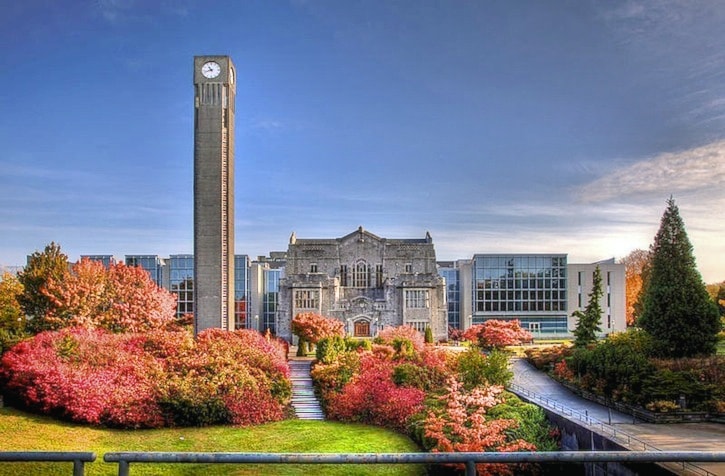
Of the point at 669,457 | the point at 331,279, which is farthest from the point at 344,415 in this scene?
the point at 331,279

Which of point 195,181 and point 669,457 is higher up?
point 195,181

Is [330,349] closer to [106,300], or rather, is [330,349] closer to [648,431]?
[106,300]

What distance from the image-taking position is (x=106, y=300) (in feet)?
92.8

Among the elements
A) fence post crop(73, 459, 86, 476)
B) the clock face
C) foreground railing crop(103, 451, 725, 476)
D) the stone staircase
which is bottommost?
the stone staircase

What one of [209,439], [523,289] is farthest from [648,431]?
[523,289]

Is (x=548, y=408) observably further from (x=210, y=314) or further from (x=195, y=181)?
(x=195, y=181)

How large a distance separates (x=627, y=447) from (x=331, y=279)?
35.5 m

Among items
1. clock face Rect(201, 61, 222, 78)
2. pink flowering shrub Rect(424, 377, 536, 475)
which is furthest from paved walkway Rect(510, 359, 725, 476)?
clock face Rect(201, 61, 222, 78)

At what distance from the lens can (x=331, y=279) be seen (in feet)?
161

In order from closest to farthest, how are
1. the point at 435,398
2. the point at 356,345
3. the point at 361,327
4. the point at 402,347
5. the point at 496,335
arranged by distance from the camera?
the point at 435,398 → the point at 402,347 → the point at 356,345 → the point at 496,335 → the point at 361,327

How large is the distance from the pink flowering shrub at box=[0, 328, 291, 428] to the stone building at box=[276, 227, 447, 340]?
78.3 feet

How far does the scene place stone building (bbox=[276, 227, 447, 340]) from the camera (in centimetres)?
4844

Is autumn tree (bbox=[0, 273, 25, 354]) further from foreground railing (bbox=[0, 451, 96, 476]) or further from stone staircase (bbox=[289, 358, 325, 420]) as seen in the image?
foreground railing (bbox=[0, 451, 96, 476])

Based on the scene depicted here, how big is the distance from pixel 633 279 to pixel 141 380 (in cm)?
6807
